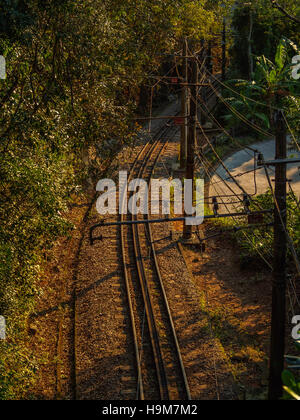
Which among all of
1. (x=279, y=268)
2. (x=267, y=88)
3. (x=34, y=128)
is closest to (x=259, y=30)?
(x=267, y=88)

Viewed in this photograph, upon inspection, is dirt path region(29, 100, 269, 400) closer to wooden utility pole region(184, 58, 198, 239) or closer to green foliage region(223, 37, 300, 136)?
wooden utility pole region(184, 58, 198, 239)

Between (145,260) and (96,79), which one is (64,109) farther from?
(145,260)

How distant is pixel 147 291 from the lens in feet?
49.2

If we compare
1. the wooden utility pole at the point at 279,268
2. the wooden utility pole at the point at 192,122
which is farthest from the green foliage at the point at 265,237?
the wooden utility pole at the point at 279,268

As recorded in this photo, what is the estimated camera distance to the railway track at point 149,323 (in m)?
11.1

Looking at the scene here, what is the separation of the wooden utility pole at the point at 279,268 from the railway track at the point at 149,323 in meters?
2.78

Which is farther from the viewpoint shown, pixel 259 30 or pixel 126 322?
pixel 259 30

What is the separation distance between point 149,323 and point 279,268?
6.02 meters

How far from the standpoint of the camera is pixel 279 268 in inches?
328

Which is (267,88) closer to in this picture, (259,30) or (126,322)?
(259,30)

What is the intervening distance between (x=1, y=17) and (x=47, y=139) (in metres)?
2.88

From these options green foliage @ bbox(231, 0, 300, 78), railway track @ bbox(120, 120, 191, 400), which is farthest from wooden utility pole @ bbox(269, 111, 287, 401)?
green foliage @ bbox(231, 0, 300, 78)

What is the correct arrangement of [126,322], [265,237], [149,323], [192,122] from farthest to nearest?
[265,237]
[192,122]
[126,322]
[149,323]
